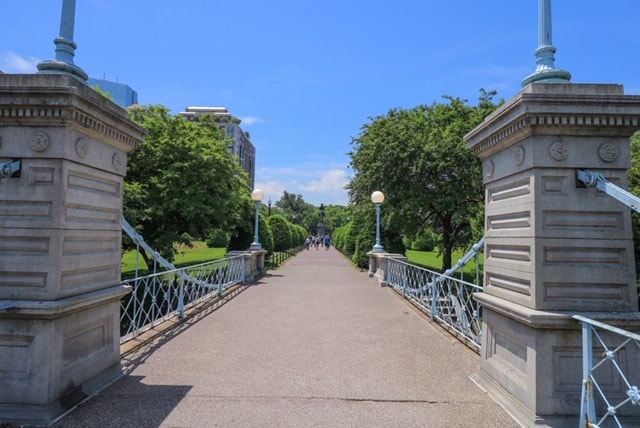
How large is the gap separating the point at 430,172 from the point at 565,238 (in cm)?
1290

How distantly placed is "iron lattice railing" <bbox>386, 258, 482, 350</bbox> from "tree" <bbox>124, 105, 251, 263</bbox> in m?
6.60

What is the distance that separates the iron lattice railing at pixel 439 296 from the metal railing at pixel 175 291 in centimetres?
498

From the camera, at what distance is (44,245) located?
11.2 feet

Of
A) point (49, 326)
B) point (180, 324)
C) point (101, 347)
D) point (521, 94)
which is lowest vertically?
point (180, 324)

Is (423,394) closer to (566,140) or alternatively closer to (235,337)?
(566,140)

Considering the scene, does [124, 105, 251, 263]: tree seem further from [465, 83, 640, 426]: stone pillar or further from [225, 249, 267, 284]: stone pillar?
[465, 83, 640, 426]: stone pillar

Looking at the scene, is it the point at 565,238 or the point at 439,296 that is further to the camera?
the point at 439,296

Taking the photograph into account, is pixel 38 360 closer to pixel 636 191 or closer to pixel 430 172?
pixel 636 191

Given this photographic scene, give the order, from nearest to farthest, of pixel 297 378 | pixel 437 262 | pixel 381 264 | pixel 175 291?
pixel 297 378 → pixel 175 291 → pixel 381 264 → pixel 437 262

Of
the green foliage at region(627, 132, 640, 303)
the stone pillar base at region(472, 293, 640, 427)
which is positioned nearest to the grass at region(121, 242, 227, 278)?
the stone pillar base at region(472, 293, 640, 427)

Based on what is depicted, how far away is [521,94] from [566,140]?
0.57m

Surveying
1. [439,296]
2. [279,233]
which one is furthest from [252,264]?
[279,233]

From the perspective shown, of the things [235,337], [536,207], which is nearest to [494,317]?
[536,207]

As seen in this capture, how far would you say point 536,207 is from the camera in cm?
337
